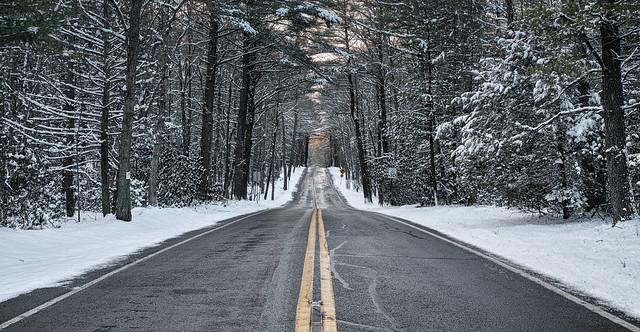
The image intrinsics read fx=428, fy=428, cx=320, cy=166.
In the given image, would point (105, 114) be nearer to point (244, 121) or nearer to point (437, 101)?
point (244, 121)

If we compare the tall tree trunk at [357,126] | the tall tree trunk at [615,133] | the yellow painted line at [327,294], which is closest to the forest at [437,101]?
the tall tree trunk at [615,133]

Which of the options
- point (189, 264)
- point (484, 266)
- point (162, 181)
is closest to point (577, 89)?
point (484, 266)

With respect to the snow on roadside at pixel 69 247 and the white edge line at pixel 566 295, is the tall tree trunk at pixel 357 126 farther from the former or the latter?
the white edge line at pixel 566 295

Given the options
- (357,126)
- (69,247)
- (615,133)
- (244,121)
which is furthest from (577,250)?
(357,126)

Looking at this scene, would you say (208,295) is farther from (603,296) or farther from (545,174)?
(545,174)

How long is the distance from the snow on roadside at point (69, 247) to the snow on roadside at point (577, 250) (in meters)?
6.79

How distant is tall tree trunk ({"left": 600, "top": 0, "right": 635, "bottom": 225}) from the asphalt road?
4.52 metres

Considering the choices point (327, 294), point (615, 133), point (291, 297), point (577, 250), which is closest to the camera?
point (291, 297)

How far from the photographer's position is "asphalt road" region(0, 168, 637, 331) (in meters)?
3.78

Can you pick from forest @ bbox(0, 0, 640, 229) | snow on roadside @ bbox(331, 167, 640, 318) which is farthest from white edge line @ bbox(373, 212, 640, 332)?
forest @ bbox(0, 0, 640, 229)

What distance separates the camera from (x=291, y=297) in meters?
4.53

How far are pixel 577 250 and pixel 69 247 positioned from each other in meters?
9.98

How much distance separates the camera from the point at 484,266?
646 cm

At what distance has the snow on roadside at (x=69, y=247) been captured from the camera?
19.8 ft
